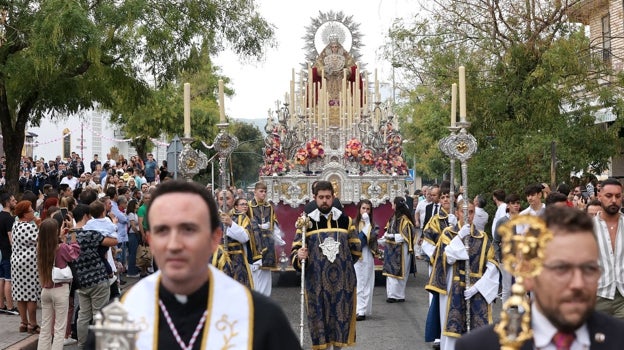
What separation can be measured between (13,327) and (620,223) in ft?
24.7

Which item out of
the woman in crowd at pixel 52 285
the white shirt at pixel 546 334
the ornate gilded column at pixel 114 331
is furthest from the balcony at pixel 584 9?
the ornate gilded column at pixel 114 331

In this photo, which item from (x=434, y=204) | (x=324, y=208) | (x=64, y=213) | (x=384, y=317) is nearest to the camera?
(x=324, y=208)

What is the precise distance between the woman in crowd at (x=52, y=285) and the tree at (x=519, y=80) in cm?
1013

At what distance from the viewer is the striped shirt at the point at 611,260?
7816 millimetres

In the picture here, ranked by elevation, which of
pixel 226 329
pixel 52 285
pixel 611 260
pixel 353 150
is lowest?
pixel 52 285

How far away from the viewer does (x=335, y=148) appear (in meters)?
21.8

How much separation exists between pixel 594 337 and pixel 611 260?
509 cm

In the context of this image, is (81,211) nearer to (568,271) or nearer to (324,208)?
(324,208)

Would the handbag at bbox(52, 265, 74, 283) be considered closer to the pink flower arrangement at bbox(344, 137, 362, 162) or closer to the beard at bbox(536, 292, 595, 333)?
the beard at bbox(536, 292, 595, 333)

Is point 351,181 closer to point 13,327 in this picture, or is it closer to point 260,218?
point 260,218

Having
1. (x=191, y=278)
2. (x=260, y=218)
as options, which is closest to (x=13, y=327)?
(x=260, y=218)

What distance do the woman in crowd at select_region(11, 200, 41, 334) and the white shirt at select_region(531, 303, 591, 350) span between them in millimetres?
9392

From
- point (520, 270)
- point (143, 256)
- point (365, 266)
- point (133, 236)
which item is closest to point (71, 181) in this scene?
point (133, 236)

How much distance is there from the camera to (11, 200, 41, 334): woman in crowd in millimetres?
11555
